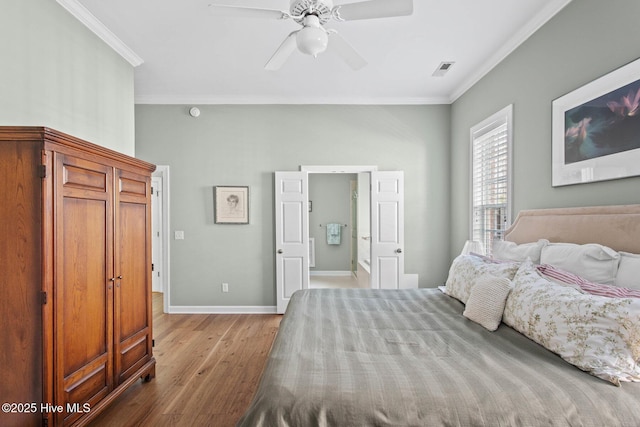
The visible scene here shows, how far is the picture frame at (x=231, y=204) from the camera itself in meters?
4.40

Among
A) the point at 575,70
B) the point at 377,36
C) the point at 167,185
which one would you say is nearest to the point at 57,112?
the point at 167,185

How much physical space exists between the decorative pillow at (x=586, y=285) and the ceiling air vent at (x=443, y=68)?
242cm

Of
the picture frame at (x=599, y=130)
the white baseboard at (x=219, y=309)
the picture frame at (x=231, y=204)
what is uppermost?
the picture frame at (x=599, y=130)

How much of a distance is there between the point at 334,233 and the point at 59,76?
5.55 meters

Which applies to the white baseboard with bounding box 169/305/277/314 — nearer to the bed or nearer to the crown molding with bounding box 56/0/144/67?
the bed

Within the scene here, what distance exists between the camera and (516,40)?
9.35ft

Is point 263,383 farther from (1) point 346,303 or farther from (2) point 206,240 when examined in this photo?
(2) point 206,240

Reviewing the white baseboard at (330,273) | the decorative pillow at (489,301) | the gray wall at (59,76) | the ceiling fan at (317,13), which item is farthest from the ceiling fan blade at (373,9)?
the white baseboard at (330,273)

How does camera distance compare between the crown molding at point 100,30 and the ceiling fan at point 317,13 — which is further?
the crown molding at point 100,30

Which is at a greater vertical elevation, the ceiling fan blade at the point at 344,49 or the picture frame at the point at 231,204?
the ceiling fan blade at the point at 344,49

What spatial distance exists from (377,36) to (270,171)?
2212 mm

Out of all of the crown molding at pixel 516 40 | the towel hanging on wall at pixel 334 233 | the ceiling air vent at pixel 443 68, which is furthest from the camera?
the towel hanging on wall at pixel 334 233

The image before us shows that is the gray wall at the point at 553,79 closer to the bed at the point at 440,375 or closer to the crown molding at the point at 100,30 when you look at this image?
the bed at the point at 440,375

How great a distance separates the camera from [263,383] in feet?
4.28
